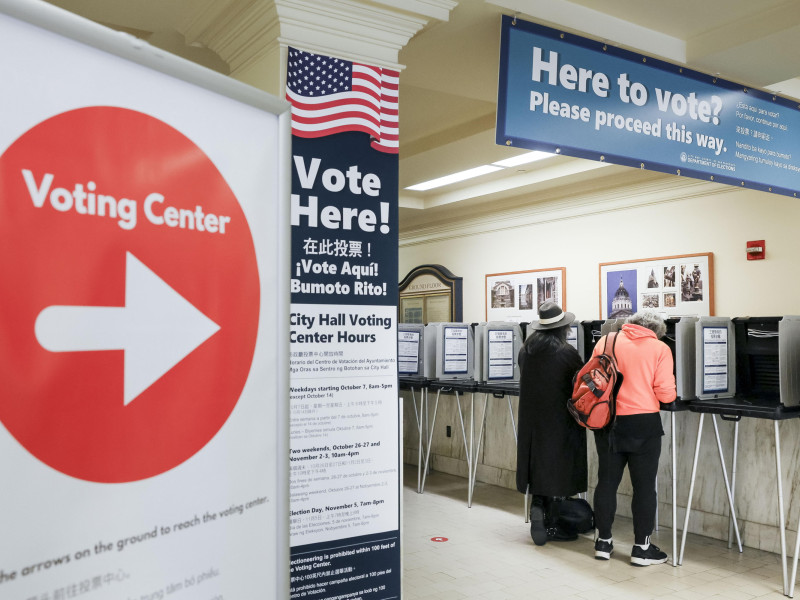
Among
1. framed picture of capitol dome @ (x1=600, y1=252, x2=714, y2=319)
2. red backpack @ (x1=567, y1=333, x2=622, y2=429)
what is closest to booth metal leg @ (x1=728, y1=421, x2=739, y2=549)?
red backpack @ (x1=567, y1=333, x2=622, y2=429)

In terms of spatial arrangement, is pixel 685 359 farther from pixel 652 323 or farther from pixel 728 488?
pixel 728 488

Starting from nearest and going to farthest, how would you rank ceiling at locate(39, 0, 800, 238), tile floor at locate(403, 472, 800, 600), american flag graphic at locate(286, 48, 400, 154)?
american flag graphic at locate(286, 48, 400, 154), ceiling at locate(39, 0, 800, 238), tile floor at locate(403, 472, 800, 600)

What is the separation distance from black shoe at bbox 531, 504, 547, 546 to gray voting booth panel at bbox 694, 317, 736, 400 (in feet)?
4.09

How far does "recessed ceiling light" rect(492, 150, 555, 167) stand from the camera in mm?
6316

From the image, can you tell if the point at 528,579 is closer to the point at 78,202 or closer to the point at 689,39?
the point at 689,39

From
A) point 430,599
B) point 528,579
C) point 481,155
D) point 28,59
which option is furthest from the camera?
point 481,155

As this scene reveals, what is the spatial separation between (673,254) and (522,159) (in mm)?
1675

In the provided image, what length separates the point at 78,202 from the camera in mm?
880

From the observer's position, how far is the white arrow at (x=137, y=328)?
86 centimetres

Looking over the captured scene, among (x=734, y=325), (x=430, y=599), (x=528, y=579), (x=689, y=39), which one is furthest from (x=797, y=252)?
(x=430, y=599)

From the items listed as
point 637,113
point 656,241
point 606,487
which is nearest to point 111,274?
point 637,113

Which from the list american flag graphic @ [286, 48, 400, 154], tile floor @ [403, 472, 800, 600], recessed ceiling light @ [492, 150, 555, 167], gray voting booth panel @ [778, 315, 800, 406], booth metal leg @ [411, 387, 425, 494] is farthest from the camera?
recessed ceiling light @ [492, 150, 555, 167]

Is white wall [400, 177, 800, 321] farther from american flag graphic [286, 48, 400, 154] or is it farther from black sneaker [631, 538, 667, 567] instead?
american flag graphic [286, 48, 400, 154]

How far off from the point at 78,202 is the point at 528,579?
3594mm
